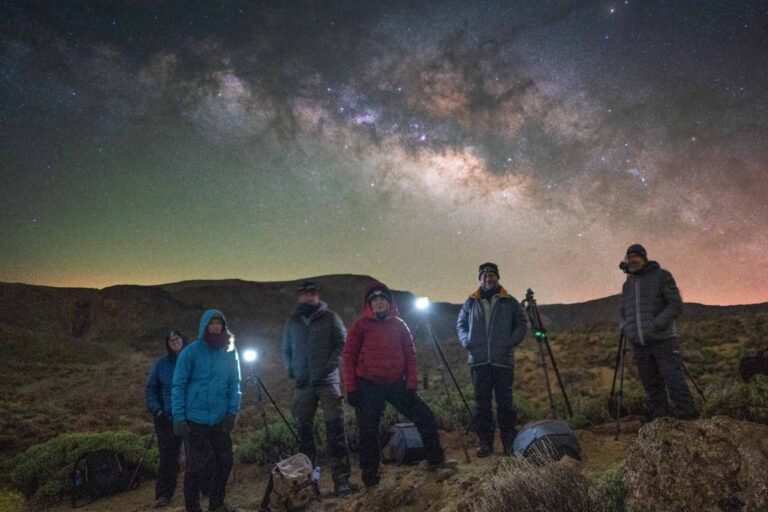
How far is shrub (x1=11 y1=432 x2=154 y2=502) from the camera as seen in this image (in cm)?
740

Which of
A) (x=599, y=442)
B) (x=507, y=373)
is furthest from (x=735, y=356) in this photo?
(x=507, y=373)

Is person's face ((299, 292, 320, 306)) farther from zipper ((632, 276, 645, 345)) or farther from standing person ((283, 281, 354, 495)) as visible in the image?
zipper ((632, 276, 645, 345))

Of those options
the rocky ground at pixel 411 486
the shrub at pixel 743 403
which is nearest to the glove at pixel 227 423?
the rocky ground at pixel 411 486

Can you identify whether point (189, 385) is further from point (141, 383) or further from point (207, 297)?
point (207, 297)

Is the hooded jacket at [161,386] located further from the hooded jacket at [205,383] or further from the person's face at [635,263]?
the person's face at [635,263]

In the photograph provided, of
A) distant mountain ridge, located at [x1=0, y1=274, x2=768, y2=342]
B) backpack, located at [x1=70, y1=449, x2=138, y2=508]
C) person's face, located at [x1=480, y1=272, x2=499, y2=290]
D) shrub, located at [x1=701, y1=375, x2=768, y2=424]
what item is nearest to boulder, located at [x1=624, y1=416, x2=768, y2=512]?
shrub, located at [x1=701, y1=375, x2=768, y2=424]

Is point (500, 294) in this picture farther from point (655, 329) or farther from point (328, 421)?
point (328, 421)

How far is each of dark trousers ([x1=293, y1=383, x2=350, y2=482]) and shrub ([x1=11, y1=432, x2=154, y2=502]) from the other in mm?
4137

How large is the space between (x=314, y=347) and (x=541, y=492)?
12.0 ft

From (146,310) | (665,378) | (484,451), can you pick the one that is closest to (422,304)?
(484,451)

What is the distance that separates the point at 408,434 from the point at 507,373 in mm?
1665

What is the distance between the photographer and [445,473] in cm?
477

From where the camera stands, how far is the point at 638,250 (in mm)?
5965

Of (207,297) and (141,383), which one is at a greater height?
(207,297)
